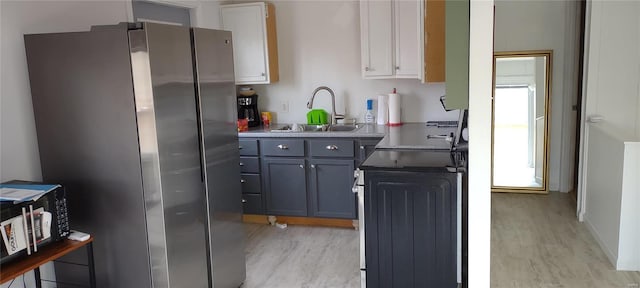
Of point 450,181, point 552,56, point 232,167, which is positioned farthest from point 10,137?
point 552,56

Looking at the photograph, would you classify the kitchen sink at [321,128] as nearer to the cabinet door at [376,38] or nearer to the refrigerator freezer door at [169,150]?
the cabinet door at [376,38]

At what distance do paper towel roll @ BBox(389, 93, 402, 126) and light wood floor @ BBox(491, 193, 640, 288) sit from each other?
1.24 metres

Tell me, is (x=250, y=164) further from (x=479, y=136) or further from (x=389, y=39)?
(x=479, y=136)

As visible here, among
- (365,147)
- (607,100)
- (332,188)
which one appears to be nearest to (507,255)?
(365,147)

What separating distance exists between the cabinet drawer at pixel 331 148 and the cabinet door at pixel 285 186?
0.16 m

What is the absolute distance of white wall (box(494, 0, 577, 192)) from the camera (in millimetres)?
4664

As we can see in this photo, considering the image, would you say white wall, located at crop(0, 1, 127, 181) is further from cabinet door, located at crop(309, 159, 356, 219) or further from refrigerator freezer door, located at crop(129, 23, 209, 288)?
cabinet door, located at crop(309, 159, 356, 219)

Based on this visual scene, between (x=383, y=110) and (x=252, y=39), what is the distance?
1.38 metres

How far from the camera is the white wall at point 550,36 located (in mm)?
4664

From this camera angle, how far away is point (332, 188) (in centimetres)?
408

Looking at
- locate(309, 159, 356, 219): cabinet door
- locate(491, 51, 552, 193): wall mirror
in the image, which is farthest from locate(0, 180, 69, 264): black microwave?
locate(491, 51, 552, 193): wall mirror

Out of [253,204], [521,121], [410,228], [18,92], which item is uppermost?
[18,92]

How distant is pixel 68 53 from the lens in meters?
2.34

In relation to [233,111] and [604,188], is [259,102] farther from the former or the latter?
[604,188]
